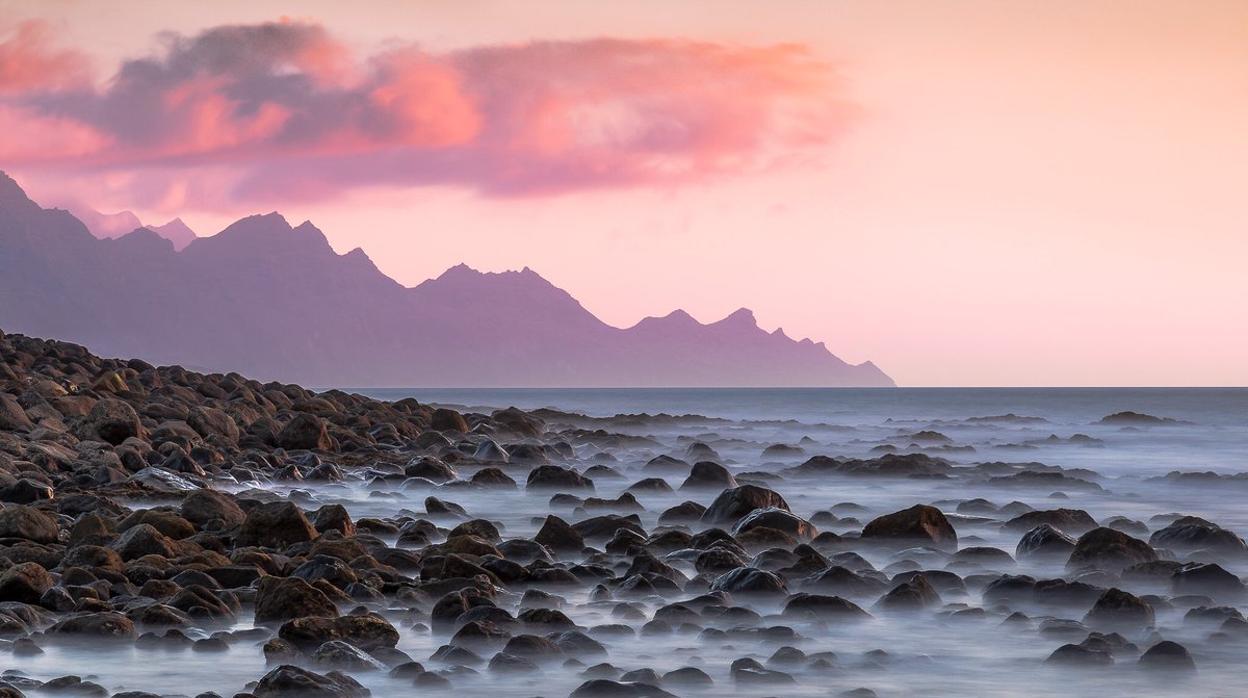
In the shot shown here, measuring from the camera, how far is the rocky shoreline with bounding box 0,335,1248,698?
941 centimetres

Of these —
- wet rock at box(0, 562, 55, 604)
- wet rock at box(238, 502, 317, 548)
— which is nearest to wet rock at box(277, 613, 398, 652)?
wet rock at box(0, 562, 55, 604)

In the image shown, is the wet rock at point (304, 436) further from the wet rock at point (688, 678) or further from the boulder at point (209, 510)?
the wet rock at point (688, 678)

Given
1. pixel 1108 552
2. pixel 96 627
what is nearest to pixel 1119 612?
pixel 1108 552

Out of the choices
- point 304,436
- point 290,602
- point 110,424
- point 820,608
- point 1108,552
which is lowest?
point 820,608

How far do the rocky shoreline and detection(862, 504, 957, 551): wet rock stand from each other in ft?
0.08

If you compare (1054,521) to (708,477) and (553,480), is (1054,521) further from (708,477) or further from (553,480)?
Answer: (553,480)

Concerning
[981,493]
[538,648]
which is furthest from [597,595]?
[981,493]

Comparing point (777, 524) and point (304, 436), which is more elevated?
point (304, 436)

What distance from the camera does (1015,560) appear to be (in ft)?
48.4

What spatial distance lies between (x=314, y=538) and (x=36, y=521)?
2.54 metres

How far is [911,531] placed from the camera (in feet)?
51.1

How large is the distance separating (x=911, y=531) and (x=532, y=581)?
515 centimetres

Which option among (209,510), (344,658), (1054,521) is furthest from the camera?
(1054,521)

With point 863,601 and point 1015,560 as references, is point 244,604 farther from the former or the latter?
point 1015,560
